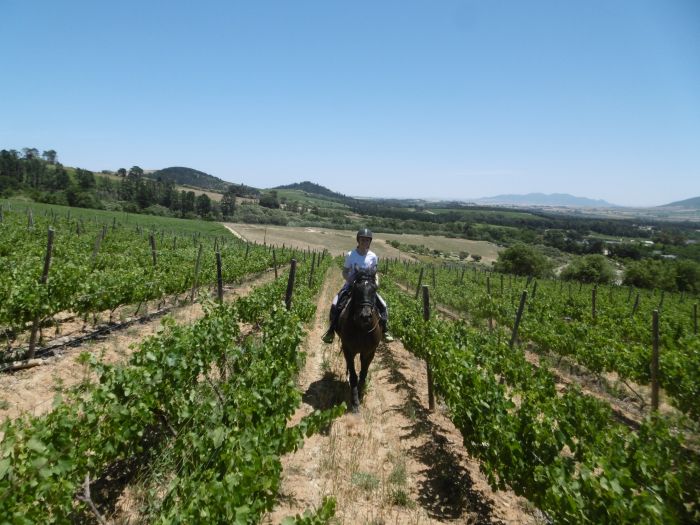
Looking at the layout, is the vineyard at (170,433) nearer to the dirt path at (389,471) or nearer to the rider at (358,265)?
the dirt path at (389,471)

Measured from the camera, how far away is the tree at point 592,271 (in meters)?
49.4

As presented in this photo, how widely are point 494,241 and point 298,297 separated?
9215 centimetres

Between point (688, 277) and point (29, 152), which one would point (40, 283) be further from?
point (29, 152)

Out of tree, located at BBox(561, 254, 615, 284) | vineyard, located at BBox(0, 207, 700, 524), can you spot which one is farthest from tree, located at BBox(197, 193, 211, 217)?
vineyard, located at BBox(0, 207, 700, 524)

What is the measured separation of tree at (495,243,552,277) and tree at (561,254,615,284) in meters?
3.73

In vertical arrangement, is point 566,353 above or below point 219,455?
below

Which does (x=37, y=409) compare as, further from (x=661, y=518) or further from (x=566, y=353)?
(x=566, y=353)

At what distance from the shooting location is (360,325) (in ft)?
18.7

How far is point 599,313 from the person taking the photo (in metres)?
15.4

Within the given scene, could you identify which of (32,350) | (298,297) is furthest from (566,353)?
(32,350)

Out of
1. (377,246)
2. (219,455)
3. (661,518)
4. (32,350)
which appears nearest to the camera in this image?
(661,518)

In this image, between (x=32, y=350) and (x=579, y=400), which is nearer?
(x=579, y=400)

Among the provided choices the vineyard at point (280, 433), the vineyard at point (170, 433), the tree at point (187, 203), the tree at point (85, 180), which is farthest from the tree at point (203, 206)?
the vineyard at point (170, 433)

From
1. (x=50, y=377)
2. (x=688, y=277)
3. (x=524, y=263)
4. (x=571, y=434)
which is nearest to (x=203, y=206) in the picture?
(x=524, y=263)
